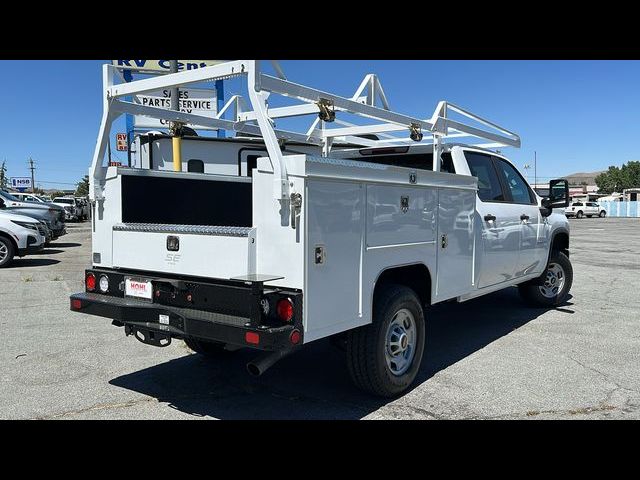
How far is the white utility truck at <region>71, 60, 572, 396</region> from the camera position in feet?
11.4

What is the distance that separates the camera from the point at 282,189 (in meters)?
3.39

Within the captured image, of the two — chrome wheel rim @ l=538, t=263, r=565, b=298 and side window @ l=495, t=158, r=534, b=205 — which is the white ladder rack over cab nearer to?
side window @ l=495, t=158, r=534, b=205

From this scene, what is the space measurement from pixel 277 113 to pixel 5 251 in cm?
1002

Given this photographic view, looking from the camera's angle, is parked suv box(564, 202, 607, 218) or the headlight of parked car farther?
parked suv box(564, 202, 607, 218)

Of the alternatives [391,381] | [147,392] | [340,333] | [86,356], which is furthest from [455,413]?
[86,356]

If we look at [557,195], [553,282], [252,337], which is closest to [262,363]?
[252,337]

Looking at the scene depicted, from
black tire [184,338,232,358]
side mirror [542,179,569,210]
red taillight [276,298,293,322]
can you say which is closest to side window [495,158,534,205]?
side mirror [542,179,569,210]

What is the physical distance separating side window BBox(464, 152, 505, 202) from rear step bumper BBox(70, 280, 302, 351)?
327cm

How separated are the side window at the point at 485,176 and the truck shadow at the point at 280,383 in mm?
1621

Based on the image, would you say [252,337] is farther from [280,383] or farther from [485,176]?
[485,176]

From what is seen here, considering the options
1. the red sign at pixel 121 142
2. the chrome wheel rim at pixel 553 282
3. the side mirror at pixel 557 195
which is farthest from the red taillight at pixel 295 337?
the red sign at pixel 121 142

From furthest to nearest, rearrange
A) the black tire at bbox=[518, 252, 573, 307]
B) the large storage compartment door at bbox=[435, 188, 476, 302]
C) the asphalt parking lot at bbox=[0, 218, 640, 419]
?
the black tire at bbox=[518, 252, 573, 307] < the large storage compartment door at bbox=[435, 188, 476, 302] < the asphalt parking lot at bbox=[0, 218, 640, 419]

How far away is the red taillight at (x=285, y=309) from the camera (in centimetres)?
342
